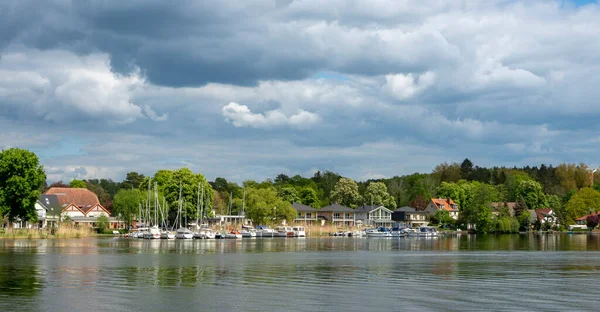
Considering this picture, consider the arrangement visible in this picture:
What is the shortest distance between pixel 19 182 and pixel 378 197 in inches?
4476

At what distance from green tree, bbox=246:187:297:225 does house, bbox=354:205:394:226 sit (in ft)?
128

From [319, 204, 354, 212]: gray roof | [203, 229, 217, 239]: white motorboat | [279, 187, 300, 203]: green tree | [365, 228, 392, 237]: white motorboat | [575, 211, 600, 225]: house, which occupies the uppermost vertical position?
[279, 187, 300, 203]: green tree

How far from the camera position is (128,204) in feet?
431

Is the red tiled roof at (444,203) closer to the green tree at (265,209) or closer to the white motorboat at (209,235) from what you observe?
the green tree at (265,209)

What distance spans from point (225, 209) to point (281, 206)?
117ft

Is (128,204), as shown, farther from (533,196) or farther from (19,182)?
(533,196)

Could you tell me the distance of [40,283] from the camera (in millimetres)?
37000

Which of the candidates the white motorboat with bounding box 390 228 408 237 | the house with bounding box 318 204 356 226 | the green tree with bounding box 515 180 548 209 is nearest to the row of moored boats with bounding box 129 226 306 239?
the white motorboat with bounding box 390 228 408 237

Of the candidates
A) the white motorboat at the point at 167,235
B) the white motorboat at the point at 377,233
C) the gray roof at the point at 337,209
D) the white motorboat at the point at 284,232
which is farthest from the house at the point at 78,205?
the gray roof at the point at 337,209

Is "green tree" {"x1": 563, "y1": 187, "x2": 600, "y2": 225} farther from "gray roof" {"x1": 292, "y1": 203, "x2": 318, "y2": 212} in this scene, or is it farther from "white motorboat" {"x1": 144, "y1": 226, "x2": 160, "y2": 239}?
"white motorboat" {"x1": 144, "y1": 226, "x2": 160, "y2": 239}

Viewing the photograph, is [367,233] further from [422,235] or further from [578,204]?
[578,204]

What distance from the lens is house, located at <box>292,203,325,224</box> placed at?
17730 cm

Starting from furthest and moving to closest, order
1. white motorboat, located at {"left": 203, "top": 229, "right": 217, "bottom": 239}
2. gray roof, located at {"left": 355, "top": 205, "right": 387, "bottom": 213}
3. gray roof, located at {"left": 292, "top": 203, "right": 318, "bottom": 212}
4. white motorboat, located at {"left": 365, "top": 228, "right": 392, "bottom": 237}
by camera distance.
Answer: gray roof, located at {"left": 355, "top": 205, "right": 387, "bottom": 213} → gray roof, located at {"left": 292, "top": 203, "right": 318, "bottom": 212} → white motorboat, located at {"left": 365, "top": 228, "right": 392, "bottom": 237} → white motorboat, located at {"left": 203, "top": 229, "right": 217, "bottom": 239}

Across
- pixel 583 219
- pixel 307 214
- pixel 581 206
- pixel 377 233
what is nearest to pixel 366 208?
pixel 307 214
